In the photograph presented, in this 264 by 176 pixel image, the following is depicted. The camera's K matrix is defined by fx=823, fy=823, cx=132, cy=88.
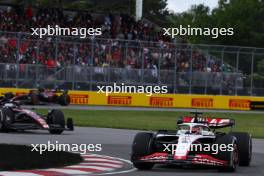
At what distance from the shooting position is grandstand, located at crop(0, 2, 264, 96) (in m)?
40.8

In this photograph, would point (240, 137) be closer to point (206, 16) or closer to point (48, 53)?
point (48, 53)

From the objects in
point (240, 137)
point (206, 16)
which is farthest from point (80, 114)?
point (206, 16)

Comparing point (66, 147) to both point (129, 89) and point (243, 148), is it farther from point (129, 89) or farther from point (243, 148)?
point (129, 89)

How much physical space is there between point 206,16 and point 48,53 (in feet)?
179

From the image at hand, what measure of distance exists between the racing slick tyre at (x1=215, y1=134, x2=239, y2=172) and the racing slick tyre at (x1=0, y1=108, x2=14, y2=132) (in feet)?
28.4

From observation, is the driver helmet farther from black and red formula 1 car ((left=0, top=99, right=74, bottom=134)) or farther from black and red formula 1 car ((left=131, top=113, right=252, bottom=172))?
black and red formula 1 car ((left=0, top=99, right=74, bottom=134))

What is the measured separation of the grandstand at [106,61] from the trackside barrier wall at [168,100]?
0.49 m

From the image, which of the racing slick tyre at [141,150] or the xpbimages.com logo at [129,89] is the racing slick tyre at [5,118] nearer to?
the racing slick tyre at [141,150]

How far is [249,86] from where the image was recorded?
4625 cm

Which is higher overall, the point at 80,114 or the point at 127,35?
the point at 127,35

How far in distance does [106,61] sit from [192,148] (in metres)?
29.2

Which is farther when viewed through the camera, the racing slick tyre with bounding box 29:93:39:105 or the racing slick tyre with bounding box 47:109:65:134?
the racing slick tyre with bounding box 29:93:39:105

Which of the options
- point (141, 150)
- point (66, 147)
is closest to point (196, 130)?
point (141, 150)

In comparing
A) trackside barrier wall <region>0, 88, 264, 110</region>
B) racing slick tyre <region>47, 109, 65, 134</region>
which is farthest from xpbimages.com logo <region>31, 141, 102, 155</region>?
trackside barrier wall <region>0, 88, 264, 110</region>
